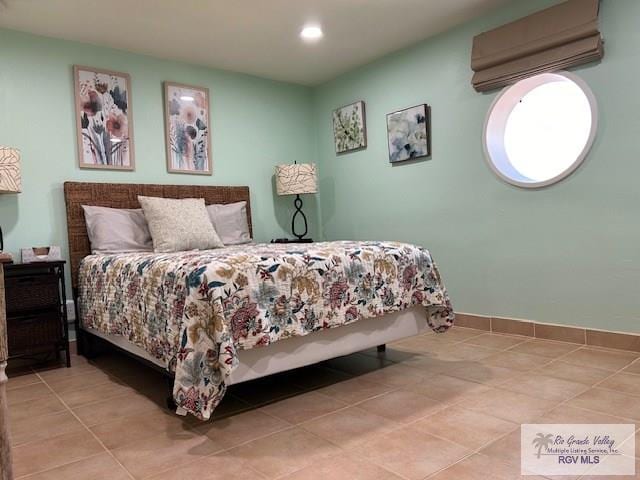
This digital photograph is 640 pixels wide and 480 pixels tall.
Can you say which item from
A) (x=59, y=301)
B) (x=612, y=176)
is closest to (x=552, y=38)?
(x=612, y=176)

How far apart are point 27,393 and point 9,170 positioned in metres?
1.39

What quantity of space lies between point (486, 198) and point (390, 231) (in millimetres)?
1004

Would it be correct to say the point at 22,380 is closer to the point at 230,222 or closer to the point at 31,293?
the point at 31,293

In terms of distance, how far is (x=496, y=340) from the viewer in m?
3.27

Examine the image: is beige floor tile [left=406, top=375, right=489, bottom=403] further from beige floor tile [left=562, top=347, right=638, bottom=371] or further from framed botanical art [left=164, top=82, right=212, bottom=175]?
framed botanical art [left=164, top=82, right=212, bottom=175]

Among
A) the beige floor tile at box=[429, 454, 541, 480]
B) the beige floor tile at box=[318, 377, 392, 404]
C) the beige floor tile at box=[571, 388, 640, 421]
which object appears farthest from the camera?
the beige floor tile at box=[318, 377, 392, 404]

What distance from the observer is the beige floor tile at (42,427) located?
1.99 meters

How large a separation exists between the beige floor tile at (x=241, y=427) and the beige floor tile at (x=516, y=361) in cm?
136

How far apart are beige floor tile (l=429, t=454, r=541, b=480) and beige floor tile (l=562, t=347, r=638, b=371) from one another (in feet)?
4.32

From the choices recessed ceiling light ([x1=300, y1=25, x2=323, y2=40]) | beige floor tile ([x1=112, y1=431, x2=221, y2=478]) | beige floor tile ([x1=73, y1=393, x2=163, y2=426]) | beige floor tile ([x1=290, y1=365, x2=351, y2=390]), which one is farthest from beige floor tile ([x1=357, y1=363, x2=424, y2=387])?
recessed ceiling light ([x1=300, y1=25, x2=323, y2=40])

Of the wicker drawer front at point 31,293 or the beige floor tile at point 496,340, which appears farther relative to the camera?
the beige floor tile at point 496,340

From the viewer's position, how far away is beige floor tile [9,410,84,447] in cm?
199

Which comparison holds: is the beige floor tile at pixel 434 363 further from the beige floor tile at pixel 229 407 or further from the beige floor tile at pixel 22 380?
the beige floor tile at pixel 22 380

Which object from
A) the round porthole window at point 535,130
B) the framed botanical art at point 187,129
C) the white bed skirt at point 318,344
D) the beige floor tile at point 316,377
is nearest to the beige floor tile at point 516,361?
the white bed skirt at point 318,344
